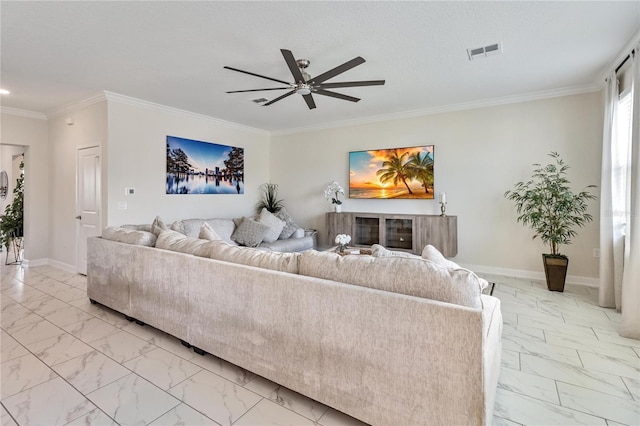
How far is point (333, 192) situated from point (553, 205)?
3.49 m

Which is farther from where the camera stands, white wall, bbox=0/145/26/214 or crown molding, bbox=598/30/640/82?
white wall, bbox=0/145/26/214

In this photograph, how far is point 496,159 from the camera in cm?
466

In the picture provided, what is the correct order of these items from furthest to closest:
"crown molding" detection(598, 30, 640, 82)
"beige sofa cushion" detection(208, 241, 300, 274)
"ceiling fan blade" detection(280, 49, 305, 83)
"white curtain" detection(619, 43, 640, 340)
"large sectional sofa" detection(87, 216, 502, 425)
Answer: "crown molding" detection(598, 30, 640, 82)
"white curtain" detection(619, 43, 640, 340)
"ceiling fan blade" detection(280, 49, 305, 83)
"beige sofa cushion" detection(208, 241, 300, 274)
"large sectional sofa" detection(87, 216, 502, 425)

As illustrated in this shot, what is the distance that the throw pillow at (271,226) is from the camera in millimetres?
5141

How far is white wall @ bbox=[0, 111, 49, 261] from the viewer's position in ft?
17.4

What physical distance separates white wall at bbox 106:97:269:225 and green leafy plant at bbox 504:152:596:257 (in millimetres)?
5073

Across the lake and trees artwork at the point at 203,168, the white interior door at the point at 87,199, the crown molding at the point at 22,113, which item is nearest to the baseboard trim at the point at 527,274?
the lake and trees artwork at the point at 203,168

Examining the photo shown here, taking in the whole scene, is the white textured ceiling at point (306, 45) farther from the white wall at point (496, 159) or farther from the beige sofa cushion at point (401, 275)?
the beige sofa cushion at point (401, 275)

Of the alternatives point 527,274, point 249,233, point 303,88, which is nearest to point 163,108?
point 249,233

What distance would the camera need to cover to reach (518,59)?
10.7 feet

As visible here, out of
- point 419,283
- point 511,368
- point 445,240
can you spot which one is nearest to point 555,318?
point 511,368

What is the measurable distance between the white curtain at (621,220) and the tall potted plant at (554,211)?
0.45m

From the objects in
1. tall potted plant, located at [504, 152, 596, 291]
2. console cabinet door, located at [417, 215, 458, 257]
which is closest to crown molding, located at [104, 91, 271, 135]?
console cabinet door, located at [417, 215, 458, 257]

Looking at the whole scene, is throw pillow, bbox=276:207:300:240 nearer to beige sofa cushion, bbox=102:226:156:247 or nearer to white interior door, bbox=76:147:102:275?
beige sofa cushion, bbox=102:226:156:247
